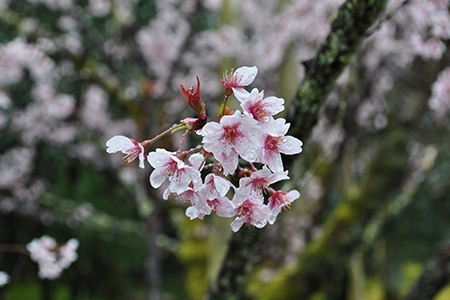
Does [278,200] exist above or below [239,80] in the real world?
below

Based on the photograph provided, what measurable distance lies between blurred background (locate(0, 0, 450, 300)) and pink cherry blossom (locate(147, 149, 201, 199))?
5.17ft

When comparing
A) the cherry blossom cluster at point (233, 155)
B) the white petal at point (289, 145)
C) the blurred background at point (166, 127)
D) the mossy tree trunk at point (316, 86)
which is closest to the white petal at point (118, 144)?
the cherry blossom cluster at point (233, 155)

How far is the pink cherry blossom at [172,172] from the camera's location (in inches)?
24.0

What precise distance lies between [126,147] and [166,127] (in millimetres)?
2946

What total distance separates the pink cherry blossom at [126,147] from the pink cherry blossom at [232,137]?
14 cm

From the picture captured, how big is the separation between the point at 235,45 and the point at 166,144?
3.52ft

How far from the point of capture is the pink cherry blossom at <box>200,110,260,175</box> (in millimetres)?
582

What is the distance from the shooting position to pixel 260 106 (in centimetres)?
62

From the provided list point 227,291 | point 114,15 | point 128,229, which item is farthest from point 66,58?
point 227,291

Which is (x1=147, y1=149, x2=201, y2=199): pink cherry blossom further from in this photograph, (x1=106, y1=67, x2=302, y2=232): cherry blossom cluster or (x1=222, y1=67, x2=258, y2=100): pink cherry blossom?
(x1=222, y1=67, x2=258, y2=100): pink cherry blossom

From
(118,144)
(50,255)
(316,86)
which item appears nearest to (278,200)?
(118,144)

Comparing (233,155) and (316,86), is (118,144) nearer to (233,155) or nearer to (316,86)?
(233,155)

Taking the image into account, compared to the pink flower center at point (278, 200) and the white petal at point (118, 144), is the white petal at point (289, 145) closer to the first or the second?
the pink flower center at point (278, 200)

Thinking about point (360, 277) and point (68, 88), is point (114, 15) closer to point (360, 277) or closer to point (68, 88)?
point (68, 88)
